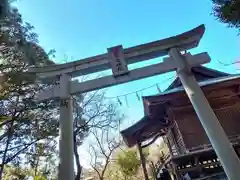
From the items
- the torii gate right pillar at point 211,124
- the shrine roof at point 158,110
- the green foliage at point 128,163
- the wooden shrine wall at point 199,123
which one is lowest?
the torii gate right pillar at point 211,124

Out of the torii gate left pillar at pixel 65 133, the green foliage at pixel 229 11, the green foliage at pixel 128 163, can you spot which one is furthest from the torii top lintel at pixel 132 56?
the green foliage at pixel 128 163

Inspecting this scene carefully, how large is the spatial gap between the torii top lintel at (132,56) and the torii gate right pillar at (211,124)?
0.33 metres

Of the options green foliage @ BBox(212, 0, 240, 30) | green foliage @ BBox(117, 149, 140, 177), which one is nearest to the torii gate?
green foliage @ BBox(212, 0, 240, 30)

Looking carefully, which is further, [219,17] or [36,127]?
[36,127]

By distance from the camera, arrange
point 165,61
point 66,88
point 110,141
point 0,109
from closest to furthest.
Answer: point 66,88, point 165,61, point 0,109, point 110,141

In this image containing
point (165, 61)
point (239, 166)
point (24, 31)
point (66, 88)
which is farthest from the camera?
point (24, 31)

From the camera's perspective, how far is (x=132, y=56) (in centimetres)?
669

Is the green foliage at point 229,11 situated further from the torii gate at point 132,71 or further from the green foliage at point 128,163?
the green foliage at point 128,163

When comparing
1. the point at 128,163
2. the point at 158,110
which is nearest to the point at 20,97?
the point at 158,110

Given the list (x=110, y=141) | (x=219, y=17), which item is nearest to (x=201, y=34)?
(x=219, y=17)

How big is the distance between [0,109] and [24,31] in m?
3.17

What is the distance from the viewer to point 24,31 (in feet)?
23.9

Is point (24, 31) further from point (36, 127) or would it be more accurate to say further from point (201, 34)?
point (201, 34)

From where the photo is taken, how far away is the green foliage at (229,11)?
553 centimetres
